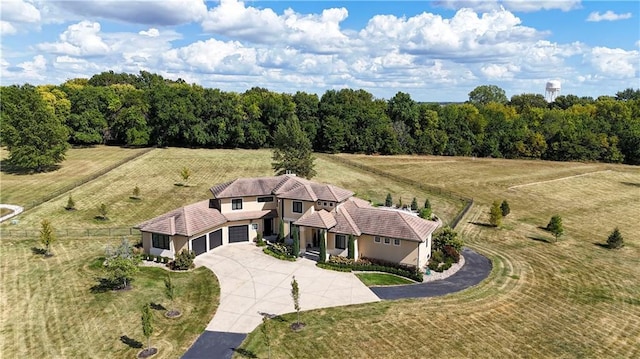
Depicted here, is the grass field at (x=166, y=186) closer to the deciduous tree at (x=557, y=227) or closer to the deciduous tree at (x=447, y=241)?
the deciduous tree at (x=557, y=227)

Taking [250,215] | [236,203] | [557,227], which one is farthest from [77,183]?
[557,227]

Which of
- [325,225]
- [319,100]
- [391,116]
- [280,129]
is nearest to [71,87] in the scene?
[319,100]

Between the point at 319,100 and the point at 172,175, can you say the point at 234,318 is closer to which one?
the point at 172,175

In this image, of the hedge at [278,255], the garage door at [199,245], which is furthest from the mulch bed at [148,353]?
the hedge at [278,255]

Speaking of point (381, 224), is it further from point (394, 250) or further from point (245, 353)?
point (245, 353)

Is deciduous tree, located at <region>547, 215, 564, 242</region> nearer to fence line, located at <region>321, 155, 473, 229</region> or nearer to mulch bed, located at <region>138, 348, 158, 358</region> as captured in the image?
fence line, located at <region>321, 155, 473, 229</region>

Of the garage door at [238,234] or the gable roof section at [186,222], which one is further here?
the garage door at [238,234]
